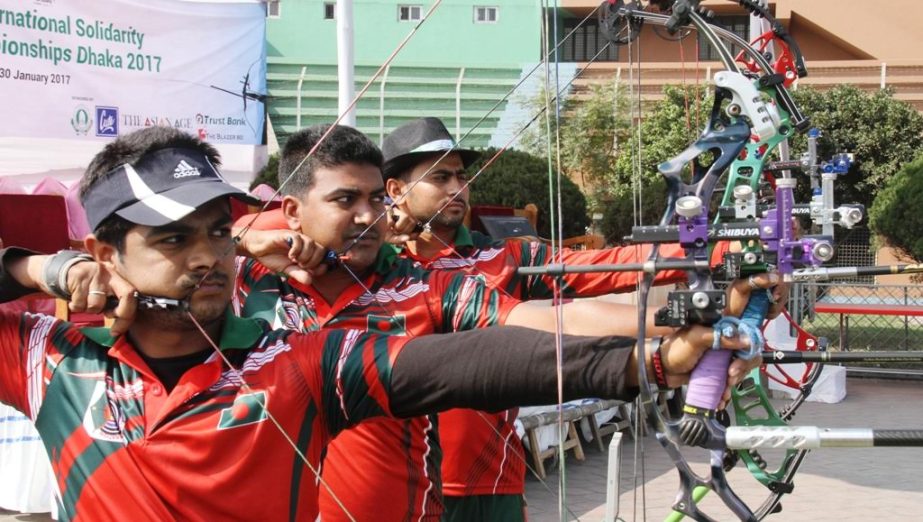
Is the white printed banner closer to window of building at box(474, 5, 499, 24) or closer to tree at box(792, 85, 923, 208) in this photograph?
tree at box(792, 85, 923, 208)

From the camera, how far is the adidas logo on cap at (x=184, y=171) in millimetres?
2213

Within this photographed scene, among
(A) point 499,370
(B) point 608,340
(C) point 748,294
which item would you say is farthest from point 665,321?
(C) point 748,294

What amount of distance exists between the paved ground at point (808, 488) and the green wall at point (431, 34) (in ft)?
56.6

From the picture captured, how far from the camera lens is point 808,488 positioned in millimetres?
7500

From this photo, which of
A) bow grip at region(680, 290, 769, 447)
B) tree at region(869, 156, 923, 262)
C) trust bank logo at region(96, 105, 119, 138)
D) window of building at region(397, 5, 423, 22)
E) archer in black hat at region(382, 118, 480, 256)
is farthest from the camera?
window of building at region(397, 5, 423, 22)

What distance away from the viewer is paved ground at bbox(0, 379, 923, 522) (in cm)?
675

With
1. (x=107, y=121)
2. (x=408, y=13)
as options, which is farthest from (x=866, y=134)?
(x=107, y=121)

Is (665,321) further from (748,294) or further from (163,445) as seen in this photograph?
(163,445)

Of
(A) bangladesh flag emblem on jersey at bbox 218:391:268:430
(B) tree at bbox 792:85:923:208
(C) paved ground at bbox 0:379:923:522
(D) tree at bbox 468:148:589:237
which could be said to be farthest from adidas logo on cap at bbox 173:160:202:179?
(B) tree at bbox 792:85:923:208

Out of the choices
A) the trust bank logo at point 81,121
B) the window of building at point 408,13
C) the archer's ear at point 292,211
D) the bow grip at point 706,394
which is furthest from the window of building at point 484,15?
the bow grip at point 706,394

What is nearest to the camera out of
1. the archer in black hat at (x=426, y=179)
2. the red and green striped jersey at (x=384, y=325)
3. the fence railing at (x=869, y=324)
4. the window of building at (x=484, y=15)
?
the red and green striped jersey at (x=384, y=325)

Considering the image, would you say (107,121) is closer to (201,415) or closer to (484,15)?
(201,415)

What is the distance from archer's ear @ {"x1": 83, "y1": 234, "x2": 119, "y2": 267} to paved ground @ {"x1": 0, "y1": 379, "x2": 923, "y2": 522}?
12.0ft

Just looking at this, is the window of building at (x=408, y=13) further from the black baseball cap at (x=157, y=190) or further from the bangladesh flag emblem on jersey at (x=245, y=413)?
the bangladesh flag emblem on jersey at (x=245, y=413)
